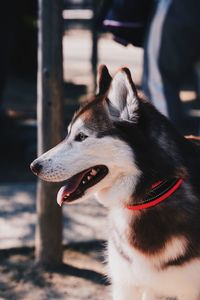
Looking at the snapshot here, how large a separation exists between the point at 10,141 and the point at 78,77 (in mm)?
4025

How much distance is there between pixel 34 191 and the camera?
5.02 m

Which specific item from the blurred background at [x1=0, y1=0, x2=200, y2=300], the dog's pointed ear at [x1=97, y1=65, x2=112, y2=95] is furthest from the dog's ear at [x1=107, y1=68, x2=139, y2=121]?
the blurred background at [x1=0, y1=0, x2=200, y2=300]

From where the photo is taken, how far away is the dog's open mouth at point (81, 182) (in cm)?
286

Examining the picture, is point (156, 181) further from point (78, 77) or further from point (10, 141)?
point (78, 77)

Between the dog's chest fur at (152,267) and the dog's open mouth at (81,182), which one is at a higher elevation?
the dog's open mouth at (81,182)

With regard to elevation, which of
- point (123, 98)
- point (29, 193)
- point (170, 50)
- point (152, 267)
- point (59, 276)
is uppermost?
point (170, 50)

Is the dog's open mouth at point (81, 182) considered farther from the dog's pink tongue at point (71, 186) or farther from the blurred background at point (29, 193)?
the blurred background at point (29, 193)

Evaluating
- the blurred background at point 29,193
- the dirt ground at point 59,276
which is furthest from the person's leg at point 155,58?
the dirt ground at point 59,276

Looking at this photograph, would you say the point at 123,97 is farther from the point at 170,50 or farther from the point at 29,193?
the point at 29,193

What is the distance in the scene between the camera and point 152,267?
112 inches

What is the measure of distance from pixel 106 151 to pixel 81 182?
0.68 feet

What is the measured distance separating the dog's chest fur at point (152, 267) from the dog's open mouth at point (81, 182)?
20 centimetres

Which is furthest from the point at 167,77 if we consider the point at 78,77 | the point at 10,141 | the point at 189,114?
the point at 78,77

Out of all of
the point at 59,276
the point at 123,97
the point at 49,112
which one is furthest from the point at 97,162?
the point at 59,276
